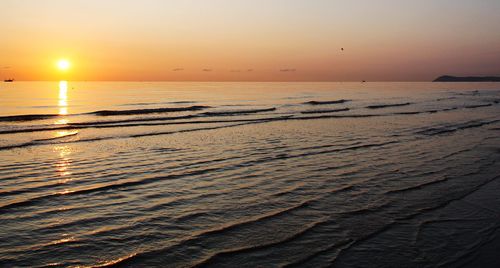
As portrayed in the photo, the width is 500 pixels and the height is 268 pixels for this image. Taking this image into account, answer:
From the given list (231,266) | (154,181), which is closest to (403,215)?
(231,266)

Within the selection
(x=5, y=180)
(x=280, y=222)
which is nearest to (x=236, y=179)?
(x=280, y=222)

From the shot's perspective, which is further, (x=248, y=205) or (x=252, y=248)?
(x=248, y=205)

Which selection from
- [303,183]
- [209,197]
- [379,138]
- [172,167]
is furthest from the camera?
[379,138]

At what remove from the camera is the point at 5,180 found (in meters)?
12.4

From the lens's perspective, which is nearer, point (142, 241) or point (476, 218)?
point (142, 241)

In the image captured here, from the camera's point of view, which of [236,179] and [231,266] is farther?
[236,179]

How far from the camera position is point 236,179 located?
12547 millimetres

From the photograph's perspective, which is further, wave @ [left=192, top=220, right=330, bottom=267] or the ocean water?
the ocean water

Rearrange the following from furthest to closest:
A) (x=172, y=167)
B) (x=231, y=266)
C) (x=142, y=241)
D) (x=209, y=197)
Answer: (x=172, y=167), (x=209, y=197), (x=142, y=241), (x=231, y=266)

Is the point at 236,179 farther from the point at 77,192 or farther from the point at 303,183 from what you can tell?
the point at 77,192

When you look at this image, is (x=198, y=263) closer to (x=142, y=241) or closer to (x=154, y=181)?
(x=142, y=241)

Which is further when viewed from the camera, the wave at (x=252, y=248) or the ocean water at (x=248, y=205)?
the ocean water at (x=248, y=205)

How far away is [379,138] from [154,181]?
1508cm

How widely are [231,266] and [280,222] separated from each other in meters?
2.33
